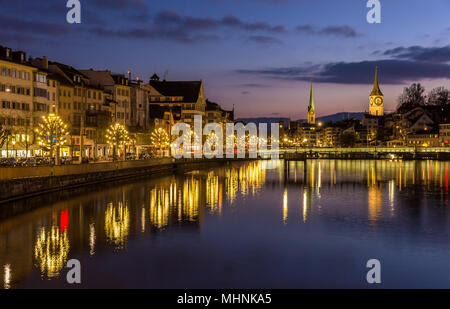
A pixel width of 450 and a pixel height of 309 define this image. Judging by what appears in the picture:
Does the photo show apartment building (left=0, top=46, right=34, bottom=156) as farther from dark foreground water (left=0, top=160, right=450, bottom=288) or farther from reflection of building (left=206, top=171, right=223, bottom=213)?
reflection of building (left=206, top=171, right=223, bottom=213)

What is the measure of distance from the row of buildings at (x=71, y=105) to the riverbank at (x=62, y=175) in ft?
11.7

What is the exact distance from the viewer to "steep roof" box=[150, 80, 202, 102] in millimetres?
131250

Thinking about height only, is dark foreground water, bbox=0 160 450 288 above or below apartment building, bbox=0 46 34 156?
below

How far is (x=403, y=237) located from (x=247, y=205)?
15.9 meters

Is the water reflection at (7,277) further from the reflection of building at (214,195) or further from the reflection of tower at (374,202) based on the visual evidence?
the reflection of tower at (374,202)

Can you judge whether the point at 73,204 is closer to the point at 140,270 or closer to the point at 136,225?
the point at 136,225

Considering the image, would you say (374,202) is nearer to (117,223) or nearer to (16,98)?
(117,223)

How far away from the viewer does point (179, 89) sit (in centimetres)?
13275

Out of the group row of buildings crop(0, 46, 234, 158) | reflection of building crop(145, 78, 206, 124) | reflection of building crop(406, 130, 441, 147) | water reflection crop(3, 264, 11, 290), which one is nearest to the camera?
water reflection crop(3, 264, 11, 290)

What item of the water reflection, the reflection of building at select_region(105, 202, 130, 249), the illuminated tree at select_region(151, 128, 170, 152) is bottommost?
the water reflection

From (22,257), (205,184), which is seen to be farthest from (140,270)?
(205,184)

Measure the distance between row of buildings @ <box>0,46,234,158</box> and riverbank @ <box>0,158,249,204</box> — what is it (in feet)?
11.7

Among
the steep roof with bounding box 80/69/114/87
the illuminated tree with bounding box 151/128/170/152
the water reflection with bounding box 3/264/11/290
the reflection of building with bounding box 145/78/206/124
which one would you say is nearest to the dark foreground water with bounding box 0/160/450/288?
the water reflection with bounding box 3/264/11/290
